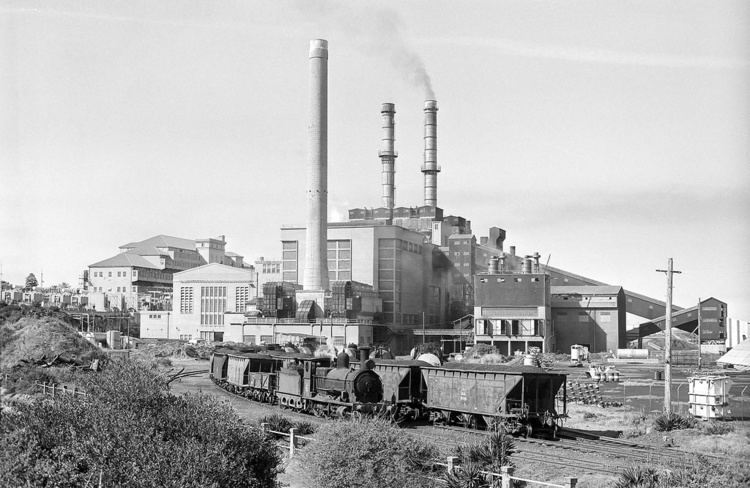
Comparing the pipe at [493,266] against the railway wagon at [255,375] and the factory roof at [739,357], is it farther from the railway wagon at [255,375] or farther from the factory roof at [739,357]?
the railway wagon at [255,375]

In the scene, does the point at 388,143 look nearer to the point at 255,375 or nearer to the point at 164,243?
the point at 164,243

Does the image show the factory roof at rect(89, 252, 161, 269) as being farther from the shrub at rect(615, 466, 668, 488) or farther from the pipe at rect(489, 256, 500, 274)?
the shrub at rect(615, 466, 668, 488)

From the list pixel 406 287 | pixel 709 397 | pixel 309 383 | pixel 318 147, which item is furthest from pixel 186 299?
pixel 709 397

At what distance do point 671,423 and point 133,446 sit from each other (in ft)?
72.7

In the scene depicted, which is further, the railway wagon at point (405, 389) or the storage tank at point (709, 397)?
the storage tank at point (709, 397)

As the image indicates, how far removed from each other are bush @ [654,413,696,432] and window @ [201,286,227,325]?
96.5 metres

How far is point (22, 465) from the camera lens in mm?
16578

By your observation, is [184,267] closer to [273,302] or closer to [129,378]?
[273,302]

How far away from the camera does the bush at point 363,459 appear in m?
16.7

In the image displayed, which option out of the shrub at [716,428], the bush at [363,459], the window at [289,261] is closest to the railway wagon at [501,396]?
the shrub at [716,428]

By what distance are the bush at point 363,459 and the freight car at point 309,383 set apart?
1036 centimetres

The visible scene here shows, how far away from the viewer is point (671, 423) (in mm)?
30453

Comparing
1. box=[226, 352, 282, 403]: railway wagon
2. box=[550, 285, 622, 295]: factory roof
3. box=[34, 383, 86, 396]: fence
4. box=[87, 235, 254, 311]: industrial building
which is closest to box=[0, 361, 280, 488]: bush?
box=[34, 383, 86, 396]: fence

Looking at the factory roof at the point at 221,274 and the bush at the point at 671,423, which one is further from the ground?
the factory roof at the point at 221,274
